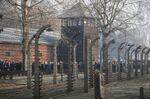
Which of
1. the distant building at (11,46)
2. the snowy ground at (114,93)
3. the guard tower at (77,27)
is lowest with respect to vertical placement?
the snowy ground at (114,93)

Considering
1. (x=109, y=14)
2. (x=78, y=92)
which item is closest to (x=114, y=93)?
(x=78, y=92)

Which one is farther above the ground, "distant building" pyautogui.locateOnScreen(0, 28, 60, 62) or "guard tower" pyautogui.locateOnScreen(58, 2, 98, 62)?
"guard tower" pyautogui.locateOnScreen(58, 2, 98, 62)

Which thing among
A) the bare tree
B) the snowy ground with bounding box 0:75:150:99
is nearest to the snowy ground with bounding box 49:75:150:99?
the snowy ground with bounding box 0:75:150:99

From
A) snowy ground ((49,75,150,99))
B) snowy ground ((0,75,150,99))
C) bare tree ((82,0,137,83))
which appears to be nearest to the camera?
snowy ground ((49,75,150,99))

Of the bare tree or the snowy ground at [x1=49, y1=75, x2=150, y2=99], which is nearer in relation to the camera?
the snowy ground at [x1=49, y1=75, x2=150, y2=99]

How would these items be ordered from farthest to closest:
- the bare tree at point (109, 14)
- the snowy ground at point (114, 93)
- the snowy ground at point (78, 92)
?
the bare tree at point (109, 14) → the snowy ground at point (78, 92) → the snowy ground at point (114, 93)

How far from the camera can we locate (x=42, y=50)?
5006cm

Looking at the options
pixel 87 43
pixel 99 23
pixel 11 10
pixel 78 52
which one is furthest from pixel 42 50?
pixel 87 43

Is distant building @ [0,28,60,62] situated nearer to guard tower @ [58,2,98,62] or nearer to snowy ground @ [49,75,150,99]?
guard tower @ [58,2,98,62]

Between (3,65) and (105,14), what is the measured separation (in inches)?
489

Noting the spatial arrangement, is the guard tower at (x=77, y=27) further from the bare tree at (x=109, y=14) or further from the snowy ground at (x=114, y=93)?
the snowy ground at (x=114, y=93)

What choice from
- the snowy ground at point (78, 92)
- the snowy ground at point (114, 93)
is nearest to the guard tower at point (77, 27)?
the snowy ground at point (78, 92)

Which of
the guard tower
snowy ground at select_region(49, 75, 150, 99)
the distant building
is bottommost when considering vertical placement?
snowy ground at select_region(49, 75, 150, 99)

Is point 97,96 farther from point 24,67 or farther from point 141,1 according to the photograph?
point 141,1
